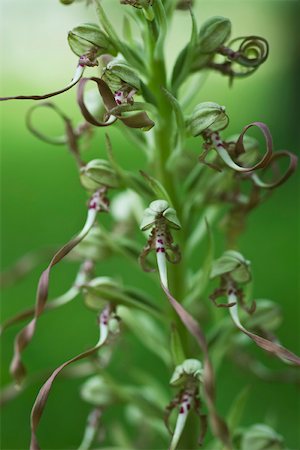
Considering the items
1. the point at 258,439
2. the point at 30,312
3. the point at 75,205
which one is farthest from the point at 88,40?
the point at 75,205

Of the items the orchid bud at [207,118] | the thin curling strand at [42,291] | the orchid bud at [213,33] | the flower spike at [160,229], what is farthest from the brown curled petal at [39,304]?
the orchid bud at [213,33]

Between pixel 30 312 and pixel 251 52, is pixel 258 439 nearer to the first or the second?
pixel 30 312

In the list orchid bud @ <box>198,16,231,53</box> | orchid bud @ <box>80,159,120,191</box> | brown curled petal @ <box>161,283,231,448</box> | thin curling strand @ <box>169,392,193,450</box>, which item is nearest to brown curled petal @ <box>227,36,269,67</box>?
orchid bud @ <box>198,16,231,53</box>

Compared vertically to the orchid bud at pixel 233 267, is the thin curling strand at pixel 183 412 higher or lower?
lower

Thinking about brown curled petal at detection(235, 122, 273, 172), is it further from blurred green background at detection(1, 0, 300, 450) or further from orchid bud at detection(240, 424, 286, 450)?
blurred green background at detection(1, 0, 300, 450)

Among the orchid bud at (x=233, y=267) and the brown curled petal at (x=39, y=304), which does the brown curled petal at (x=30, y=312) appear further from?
the orchid bud at (x=233, y=267)

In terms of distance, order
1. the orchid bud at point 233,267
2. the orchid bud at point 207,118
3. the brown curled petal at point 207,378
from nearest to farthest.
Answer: the brown curled petal at point 207,378
the orchid bud at point 207,118
the orchid bud at point 233,267

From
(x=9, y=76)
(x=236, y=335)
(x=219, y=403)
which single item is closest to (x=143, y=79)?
(x=236, y=335)
